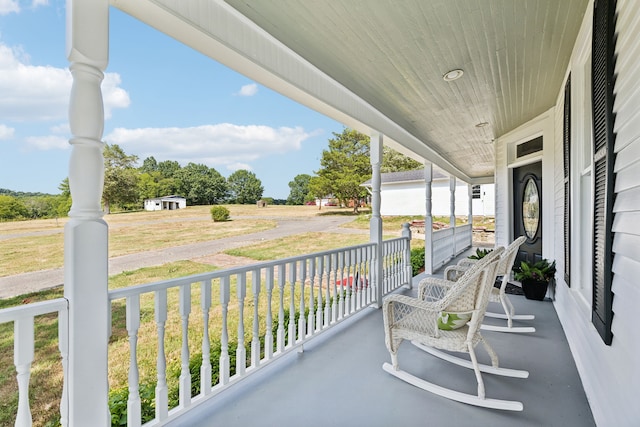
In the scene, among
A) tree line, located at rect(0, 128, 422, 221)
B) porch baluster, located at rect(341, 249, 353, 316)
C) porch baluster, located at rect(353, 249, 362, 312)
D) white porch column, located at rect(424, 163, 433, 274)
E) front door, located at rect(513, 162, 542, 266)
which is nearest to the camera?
tree line, located at rect(0, 128, 422, 221)

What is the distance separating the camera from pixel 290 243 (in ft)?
27.9

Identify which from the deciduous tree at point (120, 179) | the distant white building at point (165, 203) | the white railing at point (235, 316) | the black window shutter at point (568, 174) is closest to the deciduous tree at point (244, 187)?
the distant white building at point (165, 203)

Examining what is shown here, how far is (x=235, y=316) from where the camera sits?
512 cm

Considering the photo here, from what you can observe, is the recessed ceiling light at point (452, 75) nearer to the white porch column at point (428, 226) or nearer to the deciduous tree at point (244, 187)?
the white porch column at point (428, 226)

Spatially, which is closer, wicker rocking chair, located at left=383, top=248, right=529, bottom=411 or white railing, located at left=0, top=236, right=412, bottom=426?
white railing, located at left=0, top=236, right=412, bottom=426

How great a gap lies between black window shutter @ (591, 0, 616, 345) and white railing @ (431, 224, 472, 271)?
4.59 meters

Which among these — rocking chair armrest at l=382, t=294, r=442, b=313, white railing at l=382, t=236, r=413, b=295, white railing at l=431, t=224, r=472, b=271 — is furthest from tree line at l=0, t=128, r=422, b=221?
white railing at l=431, t=224, r=472, b=271

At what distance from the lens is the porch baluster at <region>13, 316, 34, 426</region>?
127 centimetres

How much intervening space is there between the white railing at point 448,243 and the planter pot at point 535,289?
2.02 m

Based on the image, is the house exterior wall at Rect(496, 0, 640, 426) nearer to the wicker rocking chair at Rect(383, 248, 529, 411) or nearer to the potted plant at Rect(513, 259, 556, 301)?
the wicker rocking chair at Rect(383, 248, 529, 411)

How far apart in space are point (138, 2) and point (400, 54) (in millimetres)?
1838

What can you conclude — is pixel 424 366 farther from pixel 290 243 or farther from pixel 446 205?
pixel 446 205

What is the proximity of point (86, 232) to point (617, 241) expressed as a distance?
2408 millimetres

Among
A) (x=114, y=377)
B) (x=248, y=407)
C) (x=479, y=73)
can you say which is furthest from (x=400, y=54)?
(x=114, y=377)
